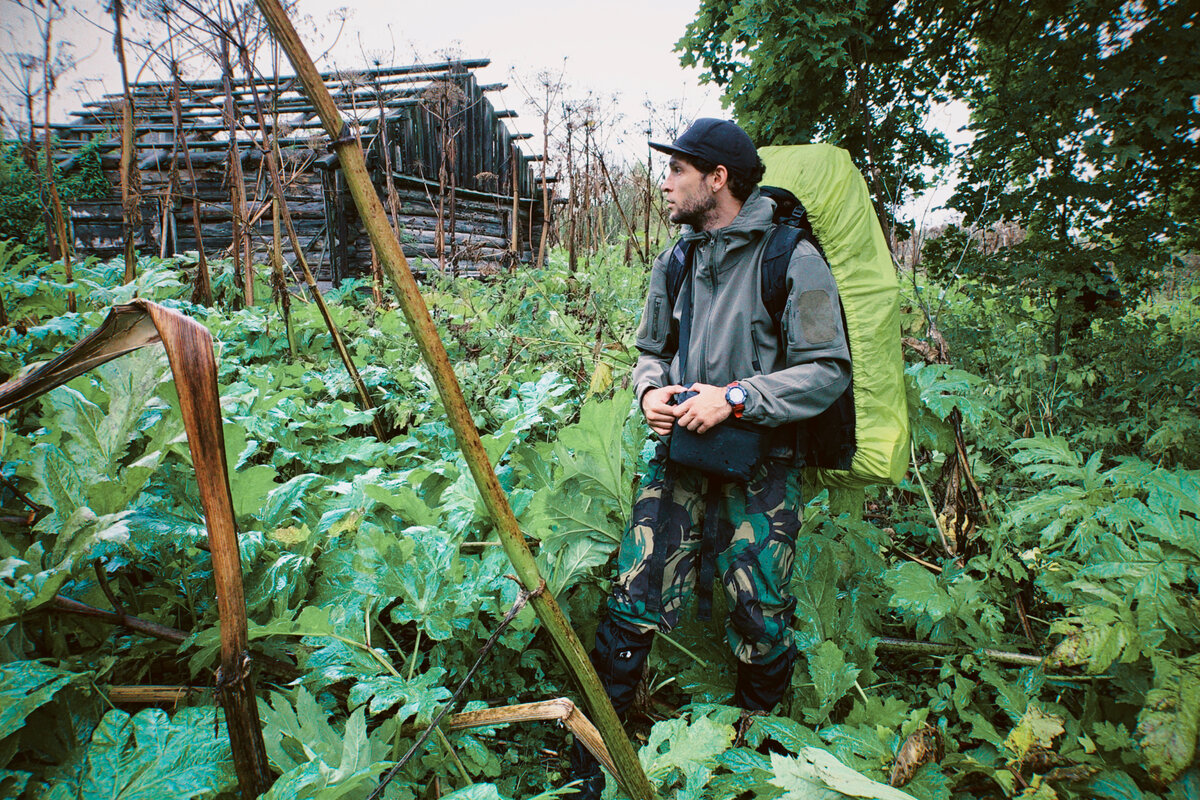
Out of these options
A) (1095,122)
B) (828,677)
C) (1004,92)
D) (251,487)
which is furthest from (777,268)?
(1004,92)

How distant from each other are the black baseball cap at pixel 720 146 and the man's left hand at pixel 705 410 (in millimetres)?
911

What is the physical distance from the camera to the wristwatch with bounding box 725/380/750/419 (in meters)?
1.94

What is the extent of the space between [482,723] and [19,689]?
1.06 m

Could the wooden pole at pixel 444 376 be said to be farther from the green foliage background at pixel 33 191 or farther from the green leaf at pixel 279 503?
the green foliage background at pixel 33 191

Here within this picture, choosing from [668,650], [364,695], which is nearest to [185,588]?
[364,695]

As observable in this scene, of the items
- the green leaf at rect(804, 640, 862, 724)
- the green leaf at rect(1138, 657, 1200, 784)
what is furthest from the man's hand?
the green leaf at rect(1138, 657, 1200, 784)

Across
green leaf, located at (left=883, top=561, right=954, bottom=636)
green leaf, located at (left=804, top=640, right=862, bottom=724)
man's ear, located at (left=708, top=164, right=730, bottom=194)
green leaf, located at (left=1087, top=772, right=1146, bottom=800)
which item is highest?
man's ear, located at (left=708, top=164, right=730, bottom=194)

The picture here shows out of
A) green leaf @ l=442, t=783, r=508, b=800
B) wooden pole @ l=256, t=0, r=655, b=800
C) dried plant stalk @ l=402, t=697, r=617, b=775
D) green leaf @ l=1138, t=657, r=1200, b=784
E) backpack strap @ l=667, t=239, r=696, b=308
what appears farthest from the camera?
backpack strap @ l=667, t=239, r=696, b=308

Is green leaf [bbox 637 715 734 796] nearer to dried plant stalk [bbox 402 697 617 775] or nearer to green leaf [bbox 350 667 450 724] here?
green leaf [bbox 350 667 450 724]

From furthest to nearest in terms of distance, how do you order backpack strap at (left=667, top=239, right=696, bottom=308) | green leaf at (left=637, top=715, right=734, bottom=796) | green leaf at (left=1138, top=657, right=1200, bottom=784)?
backpack strap at (left=667, top=239, right=696, bottom=308) → green leaf at (left=637, top=715, right=734, bottom=796) → green leaf at (left=1138, top=657, right=1200, bottom=784)

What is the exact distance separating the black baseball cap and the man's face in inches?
2.2

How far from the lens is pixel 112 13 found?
4.03 meters

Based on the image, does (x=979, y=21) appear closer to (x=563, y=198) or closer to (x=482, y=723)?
(x=482, y=723)

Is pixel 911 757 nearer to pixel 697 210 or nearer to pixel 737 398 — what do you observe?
pixel 737 398
